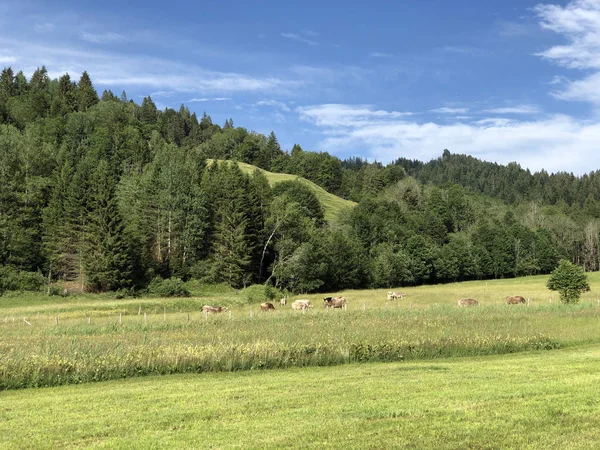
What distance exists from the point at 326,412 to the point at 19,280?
60715 millimetres


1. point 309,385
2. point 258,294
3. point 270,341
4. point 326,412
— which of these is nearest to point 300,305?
point 258,294

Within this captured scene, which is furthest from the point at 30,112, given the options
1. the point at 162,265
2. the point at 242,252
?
the point at 242,252

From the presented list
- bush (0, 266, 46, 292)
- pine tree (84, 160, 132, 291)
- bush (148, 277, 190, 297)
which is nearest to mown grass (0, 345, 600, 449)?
bush (148, 277, 190, 297)

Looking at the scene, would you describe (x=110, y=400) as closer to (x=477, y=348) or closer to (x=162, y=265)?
(x=477, y=348)

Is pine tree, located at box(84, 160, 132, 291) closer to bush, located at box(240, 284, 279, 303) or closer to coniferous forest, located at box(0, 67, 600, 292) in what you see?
coniferous forest, located at box(0, 67, 600, 292)

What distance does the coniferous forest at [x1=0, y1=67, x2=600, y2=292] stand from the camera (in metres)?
66.5

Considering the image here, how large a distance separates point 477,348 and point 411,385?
10592 mm

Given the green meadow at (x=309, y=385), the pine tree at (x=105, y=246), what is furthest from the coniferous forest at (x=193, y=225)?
the green meadow at (x=309, y=385)

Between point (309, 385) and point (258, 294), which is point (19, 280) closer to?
point (258, 294)

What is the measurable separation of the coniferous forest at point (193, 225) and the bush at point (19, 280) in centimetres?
18

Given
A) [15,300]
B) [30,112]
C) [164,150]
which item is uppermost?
[30,112]

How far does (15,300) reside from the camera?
182ft

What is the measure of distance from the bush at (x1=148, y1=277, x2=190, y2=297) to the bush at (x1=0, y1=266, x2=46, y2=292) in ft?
43.4

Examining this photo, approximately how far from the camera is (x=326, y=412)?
10.3 meters
